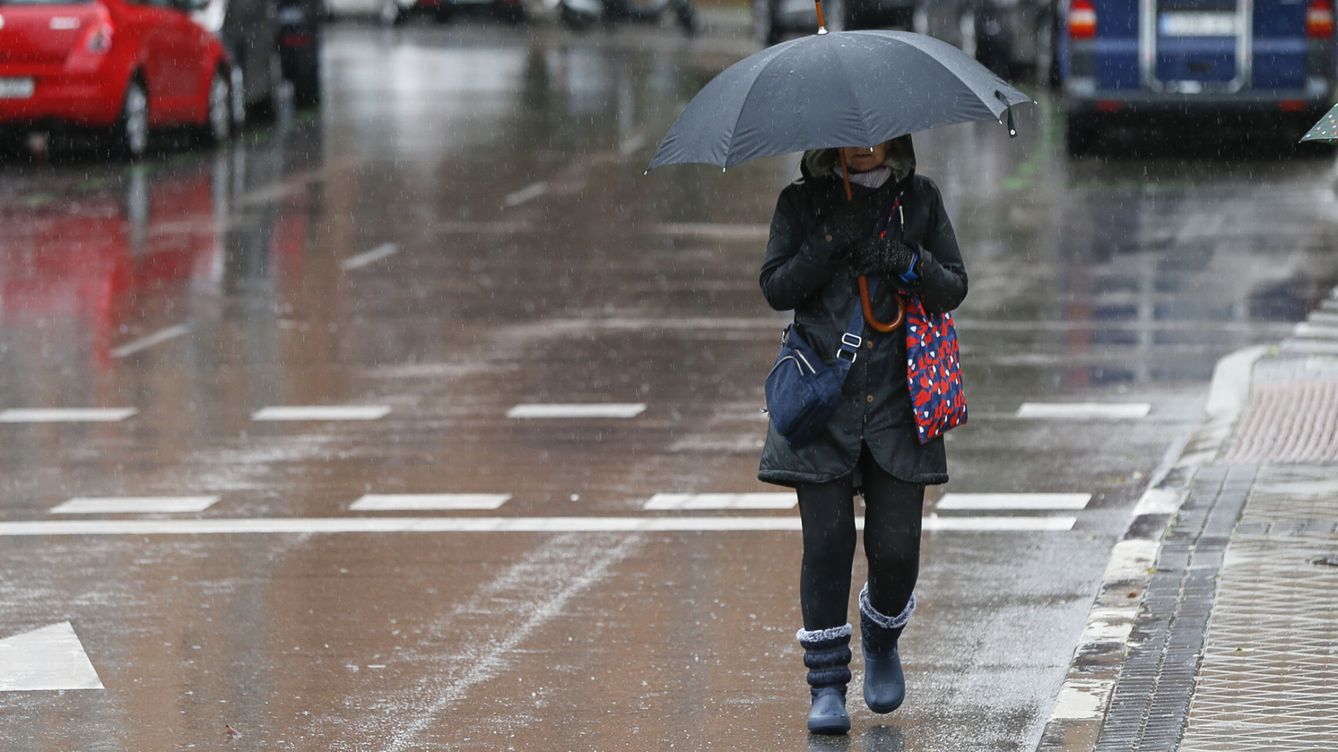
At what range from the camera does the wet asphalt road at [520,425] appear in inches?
287

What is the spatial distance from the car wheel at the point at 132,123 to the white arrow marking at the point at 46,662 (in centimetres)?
1651

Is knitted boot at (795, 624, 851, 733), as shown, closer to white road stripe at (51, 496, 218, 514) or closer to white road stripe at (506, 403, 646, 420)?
white road stripe at (51, 496, 218, 514)

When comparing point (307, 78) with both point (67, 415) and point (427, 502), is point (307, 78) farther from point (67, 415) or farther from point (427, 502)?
point (427, 502)

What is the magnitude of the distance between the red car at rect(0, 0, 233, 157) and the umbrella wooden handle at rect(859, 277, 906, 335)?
17853mm

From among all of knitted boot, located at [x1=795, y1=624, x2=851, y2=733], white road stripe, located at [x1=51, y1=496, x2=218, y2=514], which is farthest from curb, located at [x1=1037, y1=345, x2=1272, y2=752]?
white road stripe, located at [x1=51, y1=496, x2=218, y2=514]

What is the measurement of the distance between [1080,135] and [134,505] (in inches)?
624

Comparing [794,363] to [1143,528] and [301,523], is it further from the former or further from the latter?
[301,523]

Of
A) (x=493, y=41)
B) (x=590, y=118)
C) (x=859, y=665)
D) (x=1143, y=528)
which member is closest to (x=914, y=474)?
(x=859, y=665)

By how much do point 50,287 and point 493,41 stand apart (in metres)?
28.9

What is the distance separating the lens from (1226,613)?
24.7 ft

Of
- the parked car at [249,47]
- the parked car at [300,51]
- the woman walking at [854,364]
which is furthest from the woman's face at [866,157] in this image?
the parked car at [300,51]

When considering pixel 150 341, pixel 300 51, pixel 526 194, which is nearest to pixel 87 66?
pixel 526 194

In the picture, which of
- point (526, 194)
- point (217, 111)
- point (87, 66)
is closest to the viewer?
point (526, 194)

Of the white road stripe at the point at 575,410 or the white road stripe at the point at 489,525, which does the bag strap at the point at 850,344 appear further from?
the white road stripe at the point at 575,410
